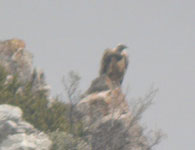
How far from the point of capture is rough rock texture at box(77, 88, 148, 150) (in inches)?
892

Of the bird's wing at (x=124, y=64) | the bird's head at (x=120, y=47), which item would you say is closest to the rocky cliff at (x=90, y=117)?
the bird's wing at (x=124, y=64)

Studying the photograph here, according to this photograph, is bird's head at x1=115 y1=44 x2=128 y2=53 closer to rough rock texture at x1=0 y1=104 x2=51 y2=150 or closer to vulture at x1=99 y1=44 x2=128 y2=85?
vulture at x1=99 y1=44 x2=128 y2=85

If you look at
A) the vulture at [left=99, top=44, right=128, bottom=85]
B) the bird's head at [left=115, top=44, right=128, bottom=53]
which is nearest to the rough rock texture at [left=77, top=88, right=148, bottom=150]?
the vulture at [left=99, top=44, right=128, bottom=85]

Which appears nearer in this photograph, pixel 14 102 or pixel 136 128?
pixel 14 102

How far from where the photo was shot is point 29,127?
14.0 meters

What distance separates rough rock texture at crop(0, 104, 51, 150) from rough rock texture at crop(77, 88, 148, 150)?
8.70m

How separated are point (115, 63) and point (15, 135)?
15958mm

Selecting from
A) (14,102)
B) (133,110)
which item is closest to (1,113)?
(14,102)

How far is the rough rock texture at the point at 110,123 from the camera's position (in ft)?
74.3

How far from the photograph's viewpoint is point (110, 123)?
24.0 meters

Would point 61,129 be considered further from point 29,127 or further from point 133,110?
point 29,127

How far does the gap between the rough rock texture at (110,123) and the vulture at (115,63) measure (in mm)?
1980

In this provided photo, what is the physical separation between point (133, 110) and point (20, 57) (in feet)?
38.5

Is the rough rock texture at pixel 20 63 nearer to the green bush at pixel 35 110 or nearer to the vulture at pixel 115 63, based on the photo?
the vulture at pixel 115 63
